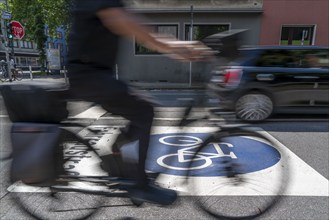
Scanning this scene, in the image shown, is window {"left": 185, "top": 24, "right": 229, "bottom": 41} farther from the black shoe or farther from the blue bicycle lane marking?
the black shoe

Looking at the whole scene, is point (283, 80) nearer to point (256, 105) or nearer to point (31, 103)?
point (256, 105)

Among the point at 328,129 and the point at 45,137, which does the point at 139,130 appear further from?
the point at 328,129

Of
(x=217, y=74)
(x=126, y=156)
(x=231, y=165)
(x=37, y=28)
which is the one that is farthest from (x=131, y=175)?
(x=37, y=28)

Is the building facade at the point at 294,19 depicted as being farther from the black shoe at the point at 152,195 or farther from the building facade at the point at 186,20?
the black shoe at the point at 152,195

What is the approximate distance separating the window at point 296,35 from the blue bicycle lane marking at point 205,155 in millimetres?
12051

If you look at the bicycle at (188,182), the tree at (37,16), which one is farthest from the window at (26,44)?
the bicycle at (188,182)

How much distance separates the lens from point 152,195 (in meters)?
2.11

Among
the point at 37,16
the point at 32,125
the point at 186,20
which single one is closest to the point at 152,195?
the point at 32,125

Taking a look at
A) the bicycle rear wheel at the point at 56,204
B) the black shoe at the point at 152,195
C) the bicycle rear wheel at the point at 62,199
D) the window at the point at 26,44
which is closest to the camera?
the black shoe at the point at 152,195

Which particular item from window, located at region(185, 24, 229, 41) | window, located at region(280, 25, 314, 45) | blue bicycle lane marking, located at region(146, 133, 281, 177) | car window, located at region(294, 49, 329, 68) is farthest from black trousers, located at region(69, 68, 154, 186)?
window, located at region(280, 25, 314, 45)

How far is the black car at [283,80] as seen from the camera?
5520mm

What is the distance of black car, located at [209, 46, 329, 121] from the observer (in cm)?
552

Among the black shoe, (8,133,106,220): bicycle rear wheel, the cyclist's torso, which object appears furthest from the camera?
(8,133,106,220): bicycle rear wheel

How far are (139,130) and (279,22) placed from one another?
533 inches
